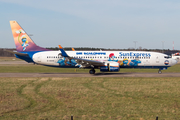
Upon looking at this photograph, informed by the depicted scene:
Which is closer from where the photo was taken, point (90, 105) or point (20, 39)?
point (90, 105)

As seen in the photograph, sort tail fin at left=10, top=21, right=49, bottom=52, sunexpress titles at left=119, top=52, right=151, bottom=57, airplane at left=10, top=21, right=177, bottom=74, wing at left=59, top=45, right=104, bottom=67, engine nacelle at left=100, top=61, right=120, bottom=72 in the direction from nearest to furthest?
engine nacelle at left=100, top=61, right=120, bottom=72, wing at left=59, top=45, right=104, bottom=67, airplane at left=10, top=21, right=177, bottom=74, sunexpress titles at left=119, top=52, right=151, bottom=57, tail fin at left=10, top=21, right=49, bottom=52

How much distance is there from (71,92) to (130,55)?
2075 centimetres

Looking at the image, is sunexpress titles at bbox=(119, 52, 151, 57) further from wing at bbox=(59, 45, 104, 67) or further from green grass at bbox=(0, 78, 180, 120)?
green grass at bbox=(0, 78, 180, 120)

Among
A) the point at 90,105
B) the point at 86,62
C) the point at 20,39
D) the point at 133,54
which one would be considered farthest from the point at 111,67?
the point at 90,105

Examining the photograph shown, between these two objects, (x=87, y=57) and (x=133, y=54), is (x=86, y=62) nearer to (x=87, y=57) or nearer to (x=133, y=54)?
(x=87, y=57)

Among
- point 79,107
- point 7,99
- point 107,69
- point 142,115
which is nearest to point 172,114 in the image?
point 142,115

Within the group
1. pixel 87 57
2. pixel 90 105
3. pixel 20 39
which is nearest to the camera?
pixel 90 105

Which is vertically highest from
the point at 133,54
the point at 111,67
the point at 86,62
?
the point at 133,54

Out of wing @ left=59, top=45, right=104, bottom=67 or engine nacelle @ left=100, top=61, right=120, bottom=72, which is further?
wing @ left=59, top=45, right=104, bottom=67

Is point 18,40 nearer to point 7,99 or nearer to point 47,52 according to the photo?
point 47,52

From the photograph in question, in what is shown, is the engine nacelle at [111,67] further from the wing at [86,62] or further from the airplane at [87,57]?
the airplane at [87,57]

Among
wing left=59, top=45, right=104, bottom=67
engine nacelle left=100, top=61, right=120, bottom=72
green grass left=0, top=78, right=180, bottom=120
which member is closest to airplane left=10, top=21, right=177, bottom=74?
wing left=59, top=45, right=104, bottom=67

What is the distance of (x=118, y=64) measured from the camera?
34.3 meters

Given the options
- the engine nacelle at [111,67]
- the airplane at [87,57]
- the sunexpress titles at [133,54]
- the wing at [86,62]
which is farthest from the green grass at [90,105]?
the sunexpress titles at [133,54]
